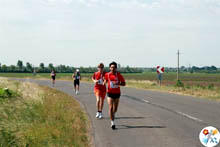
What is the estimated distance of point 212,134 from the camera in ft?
24.5

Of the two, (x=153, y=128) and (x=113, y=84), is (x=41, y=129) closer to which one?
(x=113, y=84)

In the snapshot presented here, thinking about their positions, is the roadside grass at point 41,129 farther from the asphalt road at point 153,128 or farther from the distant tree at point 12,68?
the distant tree at point 12,68

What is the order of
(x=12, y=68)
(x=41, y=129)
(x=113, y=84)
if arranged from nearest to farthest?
1. (x=41, y=129)
2. (x=113, y=84)
3. (x=12, y=68)

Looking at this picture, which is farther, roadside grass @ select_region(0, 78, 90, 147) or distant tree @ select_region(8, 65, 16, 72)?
distant tree @ select_region(8, 65, 16, 72)

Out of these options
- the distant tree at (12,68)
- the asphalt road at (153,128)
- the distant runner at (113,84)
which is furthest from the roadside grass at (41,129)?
the distant tree at (12,68)

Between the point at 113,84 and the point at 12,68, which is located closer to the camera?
the point at 113,84

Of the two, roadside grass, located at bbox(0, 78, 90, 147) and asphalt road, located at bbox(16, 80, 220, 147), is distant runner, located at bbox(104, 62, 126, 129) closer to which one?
asphalt road, located at bbox(16, 80, 220, 147)

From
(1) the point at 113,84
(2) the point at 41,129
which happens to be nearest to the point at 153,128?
(1) the point at 113,84

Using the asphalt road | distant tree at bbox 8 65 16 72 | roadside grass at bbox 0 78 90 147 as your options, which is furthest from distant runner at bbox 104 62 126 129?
distant tree at bbox 8 65 16 72

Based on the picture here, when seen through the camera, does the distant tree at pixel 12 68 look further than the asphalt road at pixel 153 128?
Yes

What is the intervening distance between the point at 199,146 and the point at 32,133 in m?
3.96

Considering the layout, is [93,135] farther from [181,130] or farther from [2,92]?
[2,92]

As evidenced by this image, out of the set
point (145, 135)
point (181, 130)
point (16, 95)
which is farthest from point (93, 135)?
point (16, 95)

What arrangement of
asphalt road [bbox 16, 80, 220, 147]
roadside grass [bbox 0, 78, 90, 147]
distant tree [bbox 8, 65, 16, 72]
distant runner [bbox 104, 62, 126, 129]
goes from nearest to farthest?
roadside grass [bbox 0, 78, 90, 147] < asphalt road [bbox 16, 80, 220, 147] < distant runner [bbox 104, 62, 126, 129] < distant tree [bbox 8, 65, 16, 72]
